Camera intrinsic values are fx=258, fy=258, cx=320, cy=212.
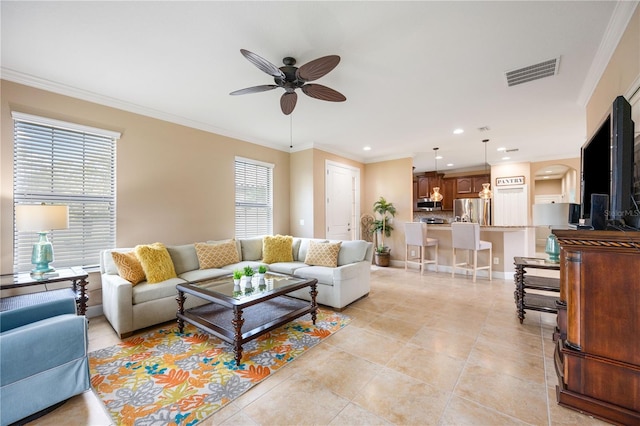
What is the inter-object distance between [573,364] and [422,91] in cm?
285

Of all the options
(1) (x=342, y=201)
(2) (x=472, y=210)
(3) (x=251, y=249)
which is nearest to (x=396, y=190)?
(1) (x=342, y=201)

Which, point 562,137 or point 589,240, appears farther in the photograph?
point 562,137

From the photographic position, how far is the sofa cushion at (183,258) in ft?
11.5

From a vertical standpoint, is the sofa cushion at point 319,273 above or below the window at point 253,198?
below

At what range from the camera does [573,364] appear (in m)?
1.65

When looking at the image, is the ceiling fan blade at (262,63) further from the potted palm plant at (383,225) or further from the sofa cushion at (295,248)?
the potted palm plant at (383,225)

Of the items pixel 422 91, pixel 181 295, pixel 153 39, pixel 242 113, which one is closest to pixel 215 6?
pixel 153 39

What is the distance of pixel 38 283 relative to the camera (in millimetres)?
2398

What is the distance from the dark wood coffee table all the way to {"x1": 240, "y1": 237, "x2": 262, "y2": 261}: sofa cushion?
126cm

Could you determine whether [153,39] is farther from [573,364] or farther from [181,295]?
[573,364]

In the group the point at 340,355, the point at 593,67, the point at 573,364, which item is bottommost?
the point at 340,355

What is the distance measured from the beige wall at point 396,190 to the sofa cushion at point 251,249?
3328 millimetres

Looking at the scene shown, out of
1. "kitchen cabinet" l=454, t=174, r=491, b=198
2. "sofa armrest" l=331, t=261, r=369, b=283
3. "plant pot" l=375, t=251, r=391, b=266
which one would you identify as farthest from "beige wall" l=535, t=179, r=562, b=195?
"sofa armrest" l=331, t=261, r=369, b=283

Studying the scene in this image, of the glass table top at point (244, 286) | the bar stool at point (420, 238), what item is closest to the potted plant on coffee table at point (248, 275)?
the glass table top at point (244, 286)
